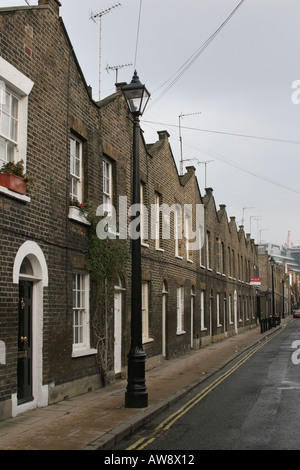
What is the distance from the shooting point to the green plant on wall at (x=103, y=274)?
1179 centimetres

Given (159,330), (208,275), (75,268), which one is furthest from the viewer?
(208,275)

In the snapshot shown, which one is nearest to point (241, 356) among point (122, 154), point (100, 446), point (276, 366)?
Answer: point (276, 366)

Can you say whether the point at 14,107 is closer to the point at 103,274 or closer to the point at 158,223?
the point at 103,274

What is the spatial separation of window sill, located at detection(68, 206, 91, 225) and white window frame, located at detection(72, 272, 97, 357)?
4.09ft

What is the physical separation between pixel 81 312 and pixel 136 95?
5145 millimetres

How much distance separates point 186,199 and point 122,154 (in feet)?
28.1

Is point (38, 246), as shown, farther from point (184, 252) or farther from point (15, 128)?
point (184, 252)

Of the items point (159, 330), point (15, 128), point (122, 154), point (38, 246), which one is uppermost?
point (122, 154)

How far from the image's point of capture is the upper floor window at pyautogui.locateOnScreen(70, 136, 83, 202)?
11617 mm

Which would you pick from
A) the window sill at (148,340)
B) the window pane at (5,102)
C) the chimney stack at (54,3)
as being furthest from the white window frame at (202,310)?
the window pane at (5,102)

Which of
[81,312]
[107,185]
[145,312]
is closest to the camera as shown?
[81,312]

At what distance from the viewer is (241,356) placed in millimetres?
20391

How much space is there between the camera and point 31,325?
9586mm

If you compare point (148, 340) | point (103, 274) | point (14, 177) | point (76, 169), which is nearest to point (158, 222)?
point (148, 340)
